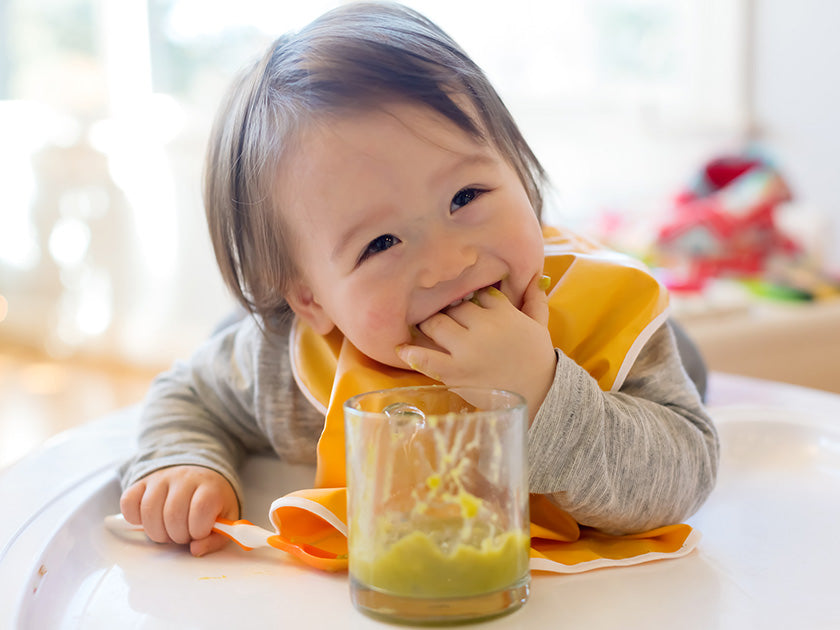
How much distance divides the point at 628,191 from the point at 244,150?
284 cm

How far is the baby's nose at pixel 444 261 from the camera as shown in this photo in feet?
2.10

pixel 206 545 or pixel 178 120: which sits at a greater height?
pixel 206 545

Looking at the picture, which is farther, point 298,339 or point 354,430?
point 298,339

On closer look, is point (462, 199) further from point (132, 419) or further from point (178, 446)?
point (132, 419)

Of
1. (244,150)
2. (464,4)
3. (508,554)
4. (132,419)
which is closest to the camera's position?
(508,554)

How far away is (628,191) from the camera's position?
341cm

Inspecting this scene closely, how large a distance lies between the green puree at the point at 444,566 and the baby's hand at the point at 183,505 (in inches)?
8.7

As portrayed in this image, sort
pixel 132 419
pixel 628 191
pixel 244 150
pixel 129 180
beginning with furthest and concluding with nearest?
pixel 628 191 < pixel 129 180 < pixel 132 419 < pixel 244 150

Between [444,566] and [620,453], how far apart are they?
190mm

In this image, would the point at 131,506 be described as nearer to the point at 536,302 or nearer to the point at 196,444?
the point at 196,444

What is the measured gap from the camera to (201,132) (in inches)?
116

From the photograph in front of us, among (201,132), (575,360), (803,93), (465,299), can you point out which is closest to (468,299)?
(465,299)

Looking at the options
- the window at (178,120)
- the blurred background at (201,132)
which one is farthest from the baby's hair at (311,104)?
the window at (178,120)

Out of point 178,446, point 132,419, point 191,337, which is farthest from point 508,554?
point 191,337
